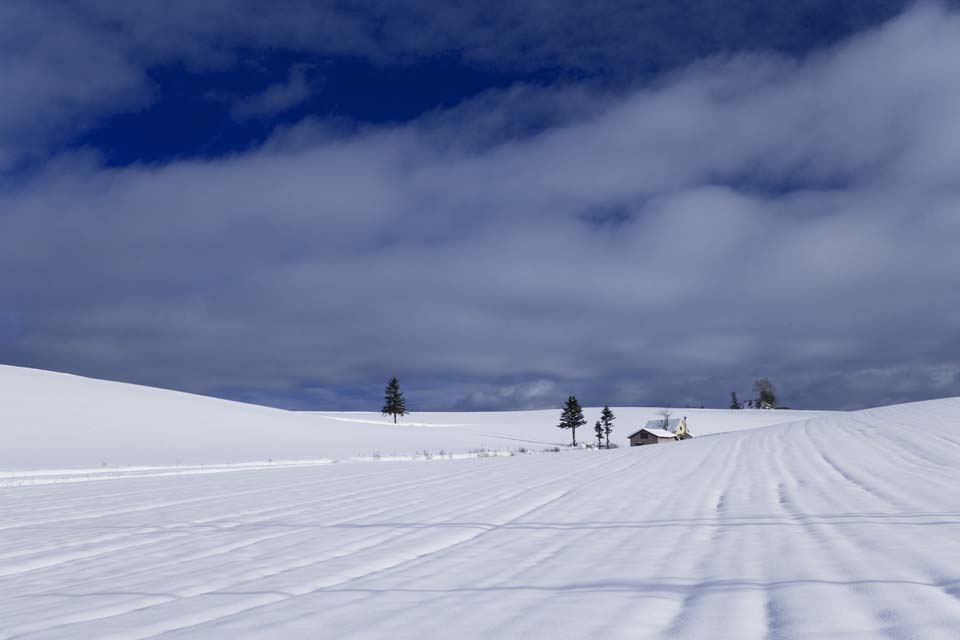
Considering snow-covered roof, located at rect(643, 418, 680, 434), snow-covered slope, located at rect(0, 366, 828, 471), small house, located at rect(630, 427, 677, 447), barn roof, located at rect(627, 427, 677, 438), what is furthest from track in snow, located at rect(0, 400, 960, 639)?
snow-covered roof, located at rect(643, 418, 680, 434)

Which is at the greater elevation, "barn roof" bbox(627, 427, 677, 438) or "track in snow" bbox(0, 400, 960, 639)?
"track in snow" bbox(0, 400, 960, 639)

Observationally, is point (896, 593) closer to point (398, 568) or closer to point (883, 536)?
point (883, 536)

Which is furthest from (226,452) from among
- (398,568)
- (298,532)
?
(398,568)

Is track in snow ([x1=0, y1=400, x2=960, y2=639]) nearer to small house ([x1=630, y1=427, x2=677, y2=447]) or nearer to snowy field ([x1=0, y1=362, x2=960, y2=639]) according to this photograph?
snowy field ([x1=0, y1=362, x2=960, y2=639])

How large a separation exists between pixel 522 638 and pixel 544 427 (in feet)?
215

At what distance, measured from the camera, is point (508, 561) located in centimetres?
445

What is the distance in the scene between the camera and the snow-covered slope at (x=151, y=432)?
22328mm

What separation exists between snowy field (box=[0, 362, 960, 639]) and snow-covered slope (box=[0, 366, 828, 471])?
1309cm

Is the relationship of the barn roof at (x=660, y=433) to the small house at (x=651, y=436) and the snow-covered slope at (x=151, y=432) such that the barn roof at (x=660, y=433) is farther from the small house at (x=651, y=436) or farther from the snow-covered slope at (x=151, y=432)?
the snow-covered slope at (x=151, y=432)

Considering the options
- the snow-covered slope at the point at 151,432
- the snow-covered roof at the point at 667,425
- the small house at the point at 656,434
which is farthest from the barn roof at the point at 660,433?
the snow-covered slope at the point at 151,432

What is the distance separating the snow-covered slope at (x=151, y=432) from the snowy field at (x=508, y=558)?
42.9ft

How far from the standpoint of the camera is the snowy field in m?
2.97

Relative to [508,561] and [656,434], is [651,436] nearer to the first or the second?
[656,434]

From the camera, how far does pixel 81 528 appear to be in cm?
686
